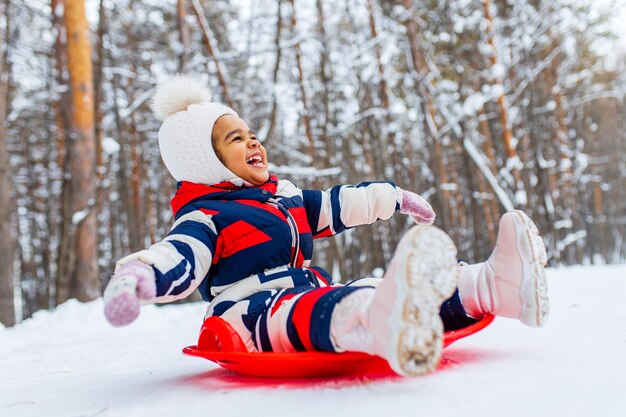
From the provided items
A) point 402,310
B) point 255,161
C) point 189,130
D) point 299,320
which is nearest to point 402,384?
point 402,310

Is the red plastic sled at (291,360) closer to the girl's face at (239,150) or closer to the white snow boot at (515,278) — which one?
the white snow boot at (515,278)

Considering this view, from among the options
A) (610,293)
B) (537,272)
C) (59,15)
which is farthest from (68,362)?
(59,15)

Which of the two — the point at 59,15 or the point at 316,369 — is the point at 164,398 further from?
the point at 59,15

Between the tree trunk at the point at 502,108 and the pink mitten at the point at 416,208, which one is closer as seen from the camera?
the pink mitten at the point at 416,208

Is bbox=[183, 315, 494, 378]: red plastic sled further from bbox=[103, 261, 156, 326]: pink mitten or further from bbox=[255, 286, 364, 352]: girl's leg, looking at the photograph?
bbox=[103, 261, 156, 326]: pink mitten

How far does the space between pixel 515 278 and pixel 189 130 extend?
1.15m

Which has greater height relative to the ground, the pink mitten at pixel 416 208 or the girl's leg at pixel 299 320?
the pink mitten at pixel 416 208

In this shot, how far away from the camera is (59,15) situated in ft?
17.5

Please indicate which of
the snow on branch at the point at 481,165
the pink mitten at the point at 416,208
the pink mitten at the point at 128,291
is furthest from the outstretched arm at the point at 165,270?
the snow on branch at the point at 481,165

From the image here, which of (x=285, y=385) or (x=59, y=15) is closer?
(x=285, y=385)

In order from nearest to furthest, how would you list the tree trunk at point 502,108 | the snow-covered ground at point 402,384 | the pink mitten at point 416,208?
the snow-covered ground at point 402,384
the pink mitten at point 416,208
the tree trunk at point 502,108

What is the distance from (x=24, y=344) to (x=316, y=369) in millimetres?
2933

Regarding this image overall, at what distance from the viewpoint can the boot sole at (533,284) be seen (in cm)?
127

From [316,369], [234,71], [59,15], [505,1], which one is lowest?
[316,369]
